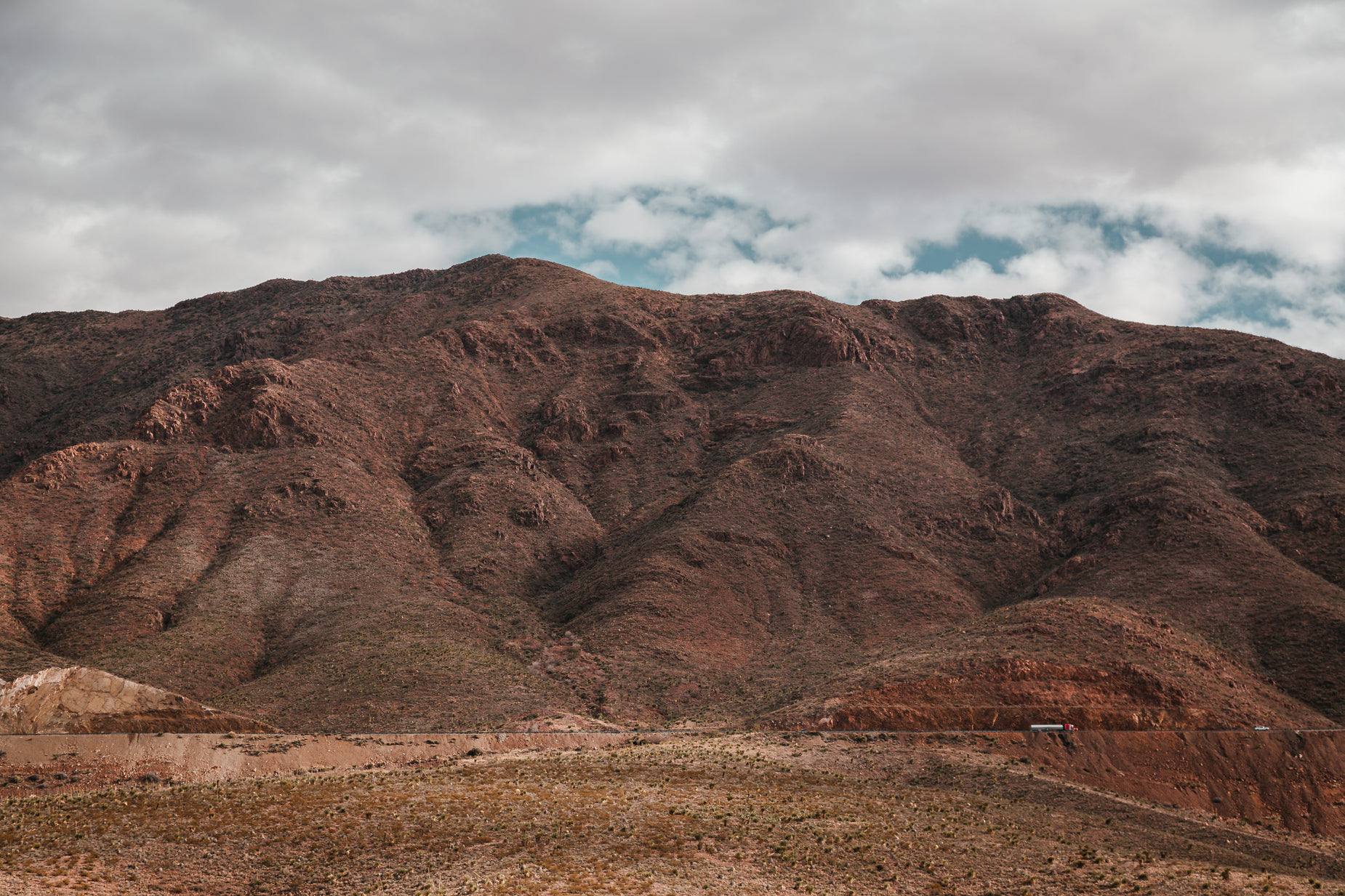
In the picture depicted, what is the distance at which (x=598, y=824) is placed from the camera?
2798 cm

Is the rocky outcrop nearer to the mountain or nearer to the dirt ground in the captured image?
the dirt ground

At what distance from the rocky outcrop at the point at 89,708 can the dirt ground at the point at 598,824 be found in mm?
1649

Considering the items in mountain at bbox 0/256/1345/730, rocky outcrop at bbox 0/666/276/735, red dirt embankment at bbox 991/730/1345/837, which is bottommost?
red dirt embankment at bbox 991/730/1345/837

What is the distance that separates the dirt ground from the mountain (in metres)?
10.4

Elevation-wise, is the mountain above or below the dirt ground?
above

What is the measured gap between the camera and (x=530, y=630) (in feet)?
211

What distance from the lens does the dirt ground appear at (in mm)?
23266

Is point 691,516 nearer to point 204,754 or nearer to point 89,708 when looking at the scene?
point 204,754

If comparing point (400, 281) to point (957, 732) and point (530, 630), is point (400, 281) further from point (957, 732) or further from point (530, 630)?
point (957, 732)

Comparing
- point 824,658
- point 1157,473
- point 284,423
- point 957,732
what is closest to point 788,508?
point 824,658

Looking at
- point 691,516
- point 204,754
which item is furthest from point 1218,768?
point 691,516

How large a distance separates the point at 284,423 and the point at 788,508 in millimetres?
46264

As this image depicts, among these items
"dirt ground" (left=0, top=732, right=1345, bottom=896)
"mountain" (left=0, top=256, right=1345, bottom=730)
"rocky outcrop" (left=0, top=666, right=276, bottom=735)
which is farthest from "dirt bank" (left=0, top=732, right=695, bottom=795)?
"mountain" (left=0, top=256, right=1345, bottom=730)

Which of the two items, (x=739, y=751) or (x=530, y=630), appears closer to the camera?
(x=739, y=751)
